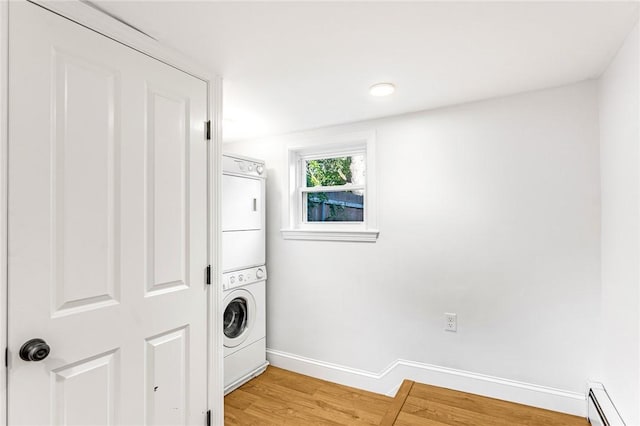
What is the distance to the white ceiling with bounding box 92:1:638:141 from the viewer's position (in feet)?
4.25

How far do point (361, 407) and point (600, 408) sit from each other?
1432 mm

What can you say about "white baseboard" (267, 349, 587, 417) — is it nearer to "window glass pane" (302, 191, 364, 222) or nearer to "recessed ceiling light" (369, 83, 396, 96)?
"window glass pane" (302, 191, 364, 222)

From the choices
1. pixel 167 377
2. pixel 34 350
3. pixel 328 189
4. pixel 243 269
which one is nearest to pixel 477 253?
pixel 328 189

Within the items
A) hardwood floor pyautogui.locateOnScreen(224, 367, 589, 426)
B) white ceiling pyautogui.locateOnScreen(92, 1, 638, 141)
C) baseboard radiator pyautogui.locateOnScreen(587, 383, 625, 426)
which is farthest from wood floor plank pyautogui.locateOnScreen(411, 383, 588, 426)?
white ceiling pyautogui.locateOnScreen(92, 1, 638, 141)

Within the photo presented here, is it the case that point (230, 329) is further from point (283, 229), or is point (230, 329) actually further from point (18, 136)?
point (18, 136)

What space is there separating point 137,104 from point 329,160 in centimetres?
184

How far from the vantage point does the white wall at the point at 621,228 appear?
55.4 inches

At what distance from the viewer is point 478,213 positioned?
7.46 ft

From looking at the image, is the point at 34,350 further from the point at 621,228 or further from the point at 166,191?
the point at 621,228

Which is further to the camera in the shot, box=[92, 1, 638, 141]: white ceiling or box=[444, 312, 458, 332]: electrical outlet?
box=[444, 312, 458, 332]: electrical outlet

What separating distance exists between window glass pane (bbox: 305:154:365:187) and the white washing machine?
981 mm

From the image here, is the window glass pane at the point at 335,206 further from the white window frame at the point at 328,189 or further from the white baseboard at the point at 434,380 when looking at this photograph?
the white baseboard at the point at 434,380

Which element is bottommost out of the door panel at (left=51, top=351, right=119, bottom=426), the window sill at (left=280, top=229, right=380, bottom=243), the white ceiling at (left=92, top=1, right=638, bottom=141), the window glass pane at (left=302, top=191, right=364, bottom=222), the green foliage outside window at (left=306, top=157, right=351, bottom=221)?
the door panel at (left=51, top=351, right=119, bottom=426)

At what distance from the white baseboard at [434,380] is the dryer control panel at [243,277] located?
2.55 feet
